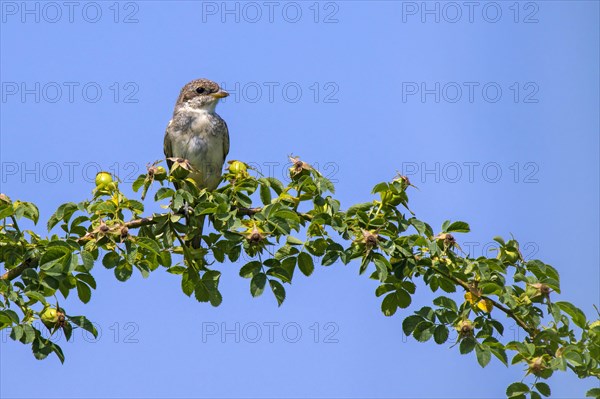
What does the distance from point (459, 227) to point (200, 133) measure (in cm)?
357

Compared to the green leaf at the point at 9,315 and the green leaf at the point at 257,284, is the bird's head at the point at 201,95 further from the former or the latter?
the green leaf at the point at 9,315

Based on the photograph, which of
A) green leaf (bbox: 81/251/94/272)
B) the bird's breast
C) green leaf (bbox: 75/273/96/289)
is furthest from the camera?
the bird's breast

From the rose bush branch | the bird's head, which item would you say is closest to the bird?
the bird's head

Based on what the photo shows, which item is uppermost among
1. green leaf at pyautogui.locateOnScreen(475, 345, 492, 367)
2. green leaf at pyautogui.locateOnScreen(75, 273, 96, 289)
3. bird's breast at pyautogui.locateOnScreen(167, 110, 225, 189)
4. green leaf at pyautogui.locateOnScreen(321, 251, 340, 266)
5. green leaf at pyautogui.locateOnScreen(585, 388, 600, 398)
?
bird's breast at pyautogui.locateOnScreen(167, 110, 225, 189)

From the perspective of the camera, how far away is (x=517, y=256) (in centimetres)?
455

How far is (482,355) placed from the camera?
4090 millimetres

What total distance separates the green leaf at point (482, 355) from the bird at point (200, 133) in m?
3.77

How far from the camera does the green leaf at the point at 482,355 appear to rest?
4.07 meters

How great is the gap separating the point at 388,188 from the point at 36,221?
1760 millimetres

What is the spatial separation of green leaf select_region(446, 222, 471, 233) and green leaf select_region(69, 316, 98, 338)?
5.76 ft

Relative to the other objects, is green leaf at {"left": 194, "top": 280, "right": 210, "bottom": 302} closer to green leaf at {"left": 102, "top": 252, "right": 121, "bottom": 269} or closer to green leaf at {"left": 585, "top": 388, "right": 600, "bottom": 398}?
green leaf at {"left": 102, "top": 252, "right": 121, "bottom": 269}

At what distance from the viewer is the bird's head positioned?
25.7 feet

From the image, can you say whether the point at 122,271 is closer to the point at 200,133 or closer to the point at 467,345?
the point at 467,345

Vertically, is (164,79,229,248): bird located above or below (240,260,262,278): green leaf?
above
